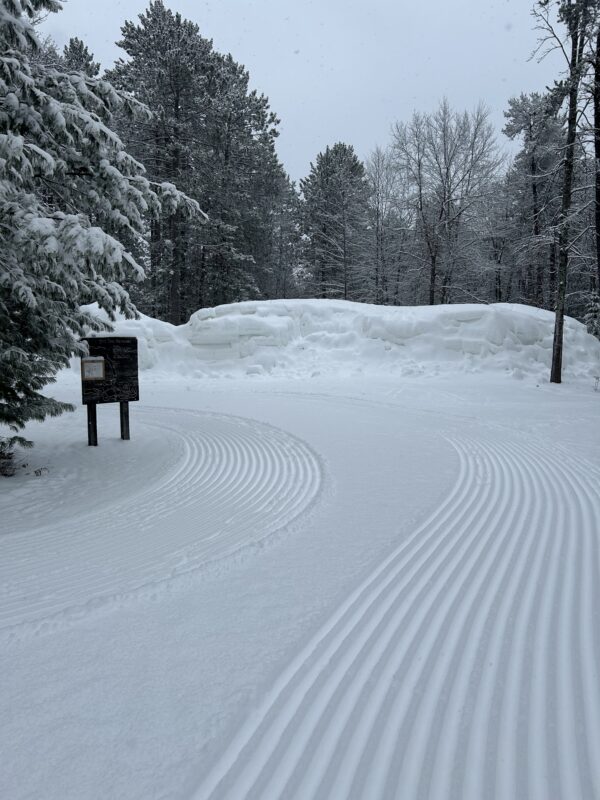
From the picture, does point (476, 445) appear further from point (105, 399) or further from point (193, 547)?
point (105, 399)

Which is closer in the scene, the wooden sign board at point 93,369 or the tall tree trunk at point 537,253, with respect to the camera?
the wooden sign board at point 93,369

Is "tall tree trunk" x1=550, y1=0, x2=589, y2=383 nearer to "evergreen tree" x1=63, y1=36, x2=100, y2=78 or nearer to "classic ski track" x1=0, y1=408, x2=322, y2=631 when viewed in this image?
"classic ski track" x1=0, y1=408, x2=322, y2=631

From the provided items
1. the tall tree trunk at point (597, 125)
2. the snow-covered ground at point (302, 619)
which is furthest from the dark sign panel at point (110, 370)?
the tall tree trunk at point (597, 125)

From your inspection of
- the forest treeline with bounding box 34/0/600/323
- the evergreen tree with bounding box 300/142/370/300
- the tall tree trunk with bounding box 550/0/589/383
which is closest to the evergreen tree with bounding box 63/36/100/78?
the forest treeline with bounding box 34/0/600/323

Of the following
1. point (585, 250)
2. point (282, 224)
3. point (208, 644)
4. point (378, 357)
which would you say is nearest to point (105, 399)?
point (208, 644)

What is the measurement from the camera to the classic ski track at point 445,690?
164cm

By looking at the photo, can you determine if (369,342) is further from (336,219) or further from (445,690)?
(445,690)

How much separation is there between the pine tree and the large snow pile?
9636mm

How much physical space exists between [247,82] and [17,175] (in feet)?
78.8

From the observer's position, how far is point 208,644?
232cm

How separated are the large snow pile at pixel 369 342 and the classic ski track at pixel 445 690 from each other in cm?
1180

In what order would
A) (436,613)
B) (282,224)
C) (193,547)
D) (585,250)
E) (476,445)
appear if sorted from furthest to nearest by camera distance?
1. (282,224)
2. (585,250)
3. (476,445)
4. (193,547)
5. (436,613)

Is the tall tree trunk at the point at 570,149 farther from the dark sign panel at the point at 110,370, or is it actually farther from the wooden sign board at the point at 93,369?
the wooden sign board at the point at 93,369

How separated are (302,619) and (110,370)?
5375mm
